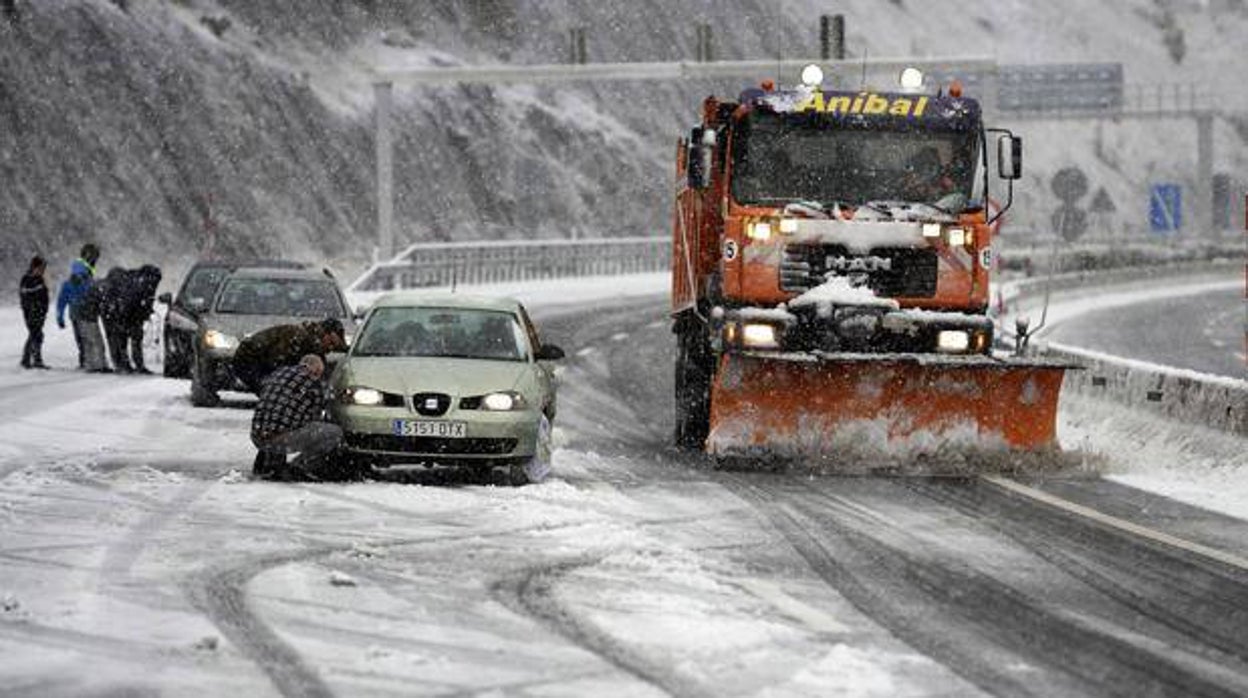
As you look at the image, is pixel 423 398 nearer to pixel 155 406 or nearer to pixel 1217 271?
pixel 155 406

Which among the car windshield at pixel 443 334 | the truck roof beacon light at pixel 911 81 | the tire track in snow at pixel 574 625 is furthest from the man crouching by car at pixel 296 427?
the truck roof beacon light at pixel 911 81

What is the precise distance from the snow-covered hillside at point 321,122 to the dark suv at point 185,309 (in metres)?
17.7

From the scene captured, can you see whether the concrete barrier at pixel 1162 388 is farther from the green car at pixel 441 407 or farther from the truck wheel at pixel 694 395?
the green car at pixel 441 407

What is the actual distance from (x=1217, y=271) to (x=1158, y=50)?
2083 inches

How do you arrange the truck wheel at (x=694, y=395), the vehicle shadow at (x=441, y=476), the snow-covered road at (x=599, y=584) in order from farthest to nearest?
the truck wheel at (x=694, y=395), the vehicle shadow at (x=441, y=476), the snow-covered road at (x=599, y=584)

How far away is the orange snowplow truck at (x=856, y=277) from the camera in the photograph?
51.4 feet

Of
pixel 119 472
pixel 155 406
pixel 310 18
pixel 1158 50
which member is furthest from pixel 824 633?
pixel 1158 50

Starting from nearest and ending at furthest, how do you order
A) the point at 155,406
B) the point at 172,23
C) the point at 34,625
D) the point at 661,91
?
the point at 34,625 < the point at 155,406 < the point at 172,23 < the point at 661,91

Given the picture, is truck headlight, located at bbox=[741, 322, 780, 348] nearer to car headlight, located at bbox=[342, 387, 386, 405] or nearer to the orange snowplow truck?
the orange snowplow truck

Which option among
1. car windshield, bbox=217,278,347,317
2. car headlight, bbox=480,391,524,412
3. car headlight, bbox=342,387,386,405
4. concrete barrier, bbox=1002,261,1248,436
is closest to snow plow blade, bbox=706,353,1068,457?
concrete barrier, bbox=1002,261,1248,436

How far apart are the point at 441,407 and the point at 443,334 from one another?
149 centimetres

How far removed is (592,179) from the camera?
232 feet

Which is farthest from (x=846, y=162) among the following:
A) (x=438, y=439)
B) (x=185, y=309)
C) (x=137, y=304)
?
(x=137, y=304)

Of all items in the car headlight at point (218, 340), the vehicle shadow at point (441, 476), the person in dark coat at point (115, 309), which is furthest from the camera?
the person in dark coat at point (115, 309)
